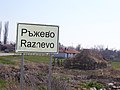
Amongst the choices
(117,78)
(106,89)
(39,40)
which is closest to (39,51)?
(39,40)

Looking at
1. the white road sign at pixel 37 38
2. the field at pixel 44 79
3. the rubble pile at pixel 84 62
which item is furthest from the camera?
the rubble pile at pixel 84 62

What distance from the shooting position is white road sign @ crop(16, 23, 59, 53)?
21.2ft

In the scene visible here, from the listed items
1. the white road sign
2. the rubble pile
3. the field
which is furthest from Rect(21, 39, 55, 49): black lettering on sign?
the rubble pile

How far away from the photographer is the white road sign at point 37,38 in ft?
21.2

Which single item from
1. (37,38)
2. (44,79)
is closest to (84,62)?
(44,79)

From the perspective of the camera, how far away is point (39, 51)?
21.8 feet

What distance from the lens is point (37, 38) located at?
21.7 ft

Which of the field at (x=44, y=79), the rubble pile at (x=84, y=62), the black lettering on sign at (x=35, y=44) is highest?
the black lettering on sign at (x=35, y=44)

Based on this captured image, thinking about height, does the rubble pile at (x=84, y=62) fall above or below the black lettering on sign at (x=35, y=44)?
below

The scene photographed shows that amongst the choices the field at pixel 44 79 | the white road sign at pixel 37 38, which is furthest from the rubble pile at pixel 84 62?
the white road sign at pixel 37 38

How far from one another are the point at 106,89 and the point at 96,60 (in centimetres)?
2128

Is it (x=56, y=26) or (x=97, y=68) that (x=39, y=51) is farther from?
(x=97, y=68)

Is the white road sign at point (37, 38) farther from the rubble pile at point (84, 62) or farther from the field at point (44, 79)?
the rubble pile at point (84, 62)

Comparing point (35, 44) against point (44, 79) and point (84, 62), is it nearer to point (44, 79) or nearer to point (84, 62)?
point (44, 79)
